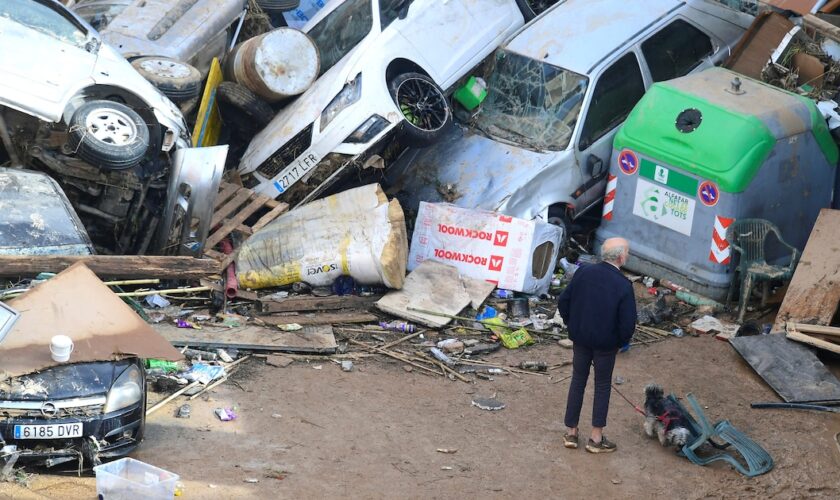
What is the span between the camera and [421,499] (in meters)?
6.85

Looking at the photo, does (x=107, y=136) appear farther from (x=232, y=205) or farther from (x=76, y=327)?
(x=76, y=327)

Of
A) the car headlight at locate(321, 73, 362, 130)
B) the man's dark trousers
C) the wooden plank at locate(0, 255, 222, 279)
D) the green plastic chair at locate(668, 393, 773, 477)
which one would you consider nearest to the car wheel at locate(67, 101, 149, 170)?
the wooden plank at locate(0, 255, 222, 279)

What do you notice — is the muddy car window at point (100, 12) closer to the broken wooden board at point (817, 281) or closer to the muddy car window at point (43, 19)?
the muddy car window at point (43, 19)

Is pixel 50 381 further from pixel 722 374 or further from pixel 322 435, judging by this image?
pixel 722 374

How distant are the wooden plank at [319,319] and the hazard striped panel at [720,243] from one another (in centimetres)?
293

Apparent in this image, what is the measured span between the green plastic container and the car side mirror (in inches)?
52.2

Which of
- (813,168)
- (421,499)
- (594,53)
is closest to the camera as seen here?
(421,499)

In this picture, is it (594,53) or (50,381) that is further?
(594,53)

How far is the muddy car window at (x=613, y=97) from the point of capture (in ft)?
36.3

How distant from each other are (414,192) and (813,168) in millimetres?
3599

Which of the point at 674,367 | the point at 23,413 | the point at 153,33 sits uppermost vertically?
the point at 153,33

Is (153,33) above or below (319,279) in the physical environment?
above

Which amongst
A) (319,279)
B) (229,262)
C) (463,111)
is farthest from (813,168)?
(229,262)

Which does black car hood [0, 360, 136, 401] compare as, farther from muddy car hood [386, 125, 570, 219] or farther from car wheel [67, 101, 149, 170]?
muddy car hood [386, 125, 570, 219]
